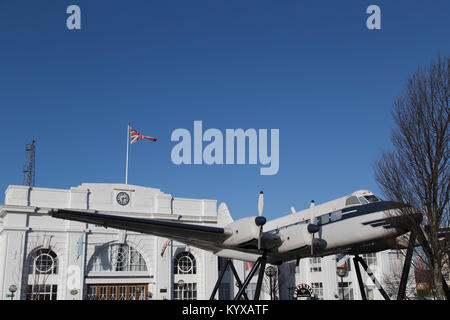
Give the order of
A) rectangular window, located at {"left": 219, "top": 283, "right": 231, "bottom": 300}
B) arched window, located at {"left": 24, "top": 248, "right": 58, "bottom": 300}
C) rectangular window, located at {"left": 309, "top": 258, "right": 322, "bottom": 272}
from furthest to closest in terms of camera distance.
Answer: rectangular window, located at {"left": 219, "top": 283, "right": 231, "bottom": 300} → rectangular window, located at {"left": 309, "top": 258, "right": 322, "bottom": 272} → arched window, located at {"left": 24, "top": 248, "right": 58, "bottom": 300}

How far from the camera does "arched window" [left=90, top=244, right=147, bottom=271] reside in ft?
162

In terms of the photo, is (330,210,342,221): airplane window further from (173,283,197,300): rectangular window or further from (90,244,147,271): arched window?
(90,244,147,271): arched window

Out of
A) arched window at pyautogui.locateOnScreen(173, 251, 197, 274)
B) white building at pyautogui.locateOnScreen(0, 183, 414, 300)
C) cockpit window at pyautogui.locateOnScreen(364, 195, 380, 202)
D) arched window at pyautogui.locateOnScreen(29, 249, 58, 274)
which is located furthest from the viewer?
arched window at pyautogui.locateOnScreen(173, 251, 197, 274)

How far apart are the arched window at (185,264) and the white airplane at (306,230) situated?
30446 mm

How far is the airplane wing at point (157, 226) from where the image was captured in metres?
20.6

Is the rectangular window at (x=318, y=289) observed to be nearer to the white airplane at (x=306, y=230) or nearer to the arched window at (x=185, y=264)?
the arched window at (x=185, y=264)

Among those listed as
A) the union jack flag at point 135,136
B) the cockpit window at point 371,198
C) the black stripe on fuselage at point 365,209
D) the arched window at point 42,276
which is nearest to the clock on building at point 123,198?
the union jack flag at point 135,136

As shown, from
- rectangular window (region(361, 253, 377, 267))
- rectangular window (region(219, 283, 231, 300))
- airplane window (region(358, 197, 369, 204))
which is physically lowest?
rectangular window (region(219, 283, 231, 300))

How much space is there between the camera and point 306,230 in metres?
22.7

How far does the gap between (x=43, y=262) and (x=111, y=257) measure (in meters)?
7.48

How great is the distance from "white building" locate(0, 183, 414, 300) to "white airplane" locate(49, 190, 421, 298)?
2852 centimetres

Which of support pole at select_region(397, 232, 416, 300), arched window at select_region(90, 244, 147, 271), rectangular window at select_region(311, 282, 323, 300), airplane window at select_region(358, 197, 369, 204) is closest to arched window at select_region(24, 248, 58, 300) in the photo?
arched window at select_region(90, 244, 147, 271)
